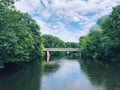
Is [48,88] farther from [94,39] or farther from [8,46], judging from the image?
[94,39]

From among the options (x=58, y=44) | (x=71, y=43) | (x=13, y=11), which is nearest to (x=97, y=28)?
(x=13, y=11)

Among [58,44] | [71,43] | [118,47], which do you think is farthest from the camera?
[71,43]

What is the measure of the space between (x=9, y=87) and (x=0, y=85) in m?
1.48

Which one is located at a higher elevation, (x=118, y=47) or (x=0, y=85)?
(x=118, y=47)

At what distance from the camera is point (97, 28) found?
7762 centimetres

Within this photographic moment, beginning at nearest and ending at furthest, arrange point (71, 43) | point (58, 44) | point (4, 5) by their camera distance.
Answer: point (4, 5)
point (58, 44)
point (71, 43)

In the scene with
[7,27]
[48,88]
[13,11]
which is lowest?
[48,88]

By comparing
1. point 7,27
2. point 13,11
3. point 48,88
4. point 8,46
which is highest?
point 13,11

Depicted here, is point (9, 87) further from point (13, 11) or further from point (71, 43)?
point (71, 43)

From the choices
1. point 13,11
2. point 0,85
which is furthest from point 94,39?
point 0,85

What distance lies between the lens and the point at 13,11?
33219 mm

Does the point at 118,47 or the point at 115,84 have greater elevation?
the point at 118,47

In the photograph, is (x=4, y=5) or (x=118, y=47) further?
(x=118, y=47)

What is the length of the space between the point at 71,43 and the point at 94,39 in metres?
103
